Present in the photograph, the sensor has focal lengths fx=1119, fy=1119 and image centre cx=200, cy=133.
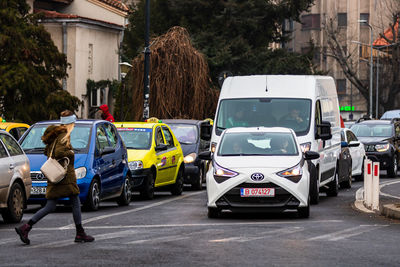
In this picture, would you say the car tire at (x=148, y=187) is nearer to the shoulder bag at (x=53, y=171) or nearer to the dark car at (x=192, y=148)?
the dark car at (x=192, y=148)

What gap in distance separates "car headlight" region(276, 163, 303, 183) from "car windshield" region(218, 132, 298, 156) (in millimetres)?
729

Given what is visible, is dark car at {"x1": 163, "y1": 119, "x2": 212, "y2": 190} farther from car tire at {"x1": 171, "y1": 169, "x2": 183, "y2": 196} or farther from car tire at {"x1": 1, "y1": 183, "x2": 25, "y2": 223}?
car tire at {"x1": 1, "y1": 183, "x2": 25, "y2": 223}

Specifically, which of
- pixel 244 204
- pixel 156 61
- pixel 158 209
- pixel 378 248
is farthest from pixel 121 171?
pixel 156 61

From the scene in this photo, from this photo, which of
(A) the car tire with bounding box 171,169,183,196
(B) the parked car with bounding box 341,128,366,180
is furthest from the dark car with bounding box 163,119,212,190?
(B) the parked car with bounding box 341,128,366,180

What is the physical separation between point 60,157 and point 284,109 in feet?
28.9

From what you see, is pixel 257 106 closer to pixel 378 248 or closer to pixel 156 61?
pixel 378 248

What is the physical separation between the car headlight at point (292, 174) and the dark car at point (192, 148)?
8.90m

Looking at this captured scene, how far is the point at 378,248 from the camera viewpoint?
42.0ft

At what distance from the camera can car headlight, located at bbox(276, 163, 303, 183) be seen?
56.3 feet

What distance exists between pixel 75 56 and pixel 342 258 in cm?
4029

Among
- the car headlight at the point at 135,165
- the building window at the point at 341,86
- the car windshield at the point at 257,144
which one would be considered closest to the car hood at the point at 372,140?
the car headlight at the point at 135,165

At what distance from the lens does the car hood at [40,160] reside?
19266 millimetres

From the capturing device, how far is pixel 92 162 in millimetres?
19406

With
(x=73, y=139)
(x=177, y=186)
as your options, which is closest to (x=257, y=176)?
(x=73, y=139)
